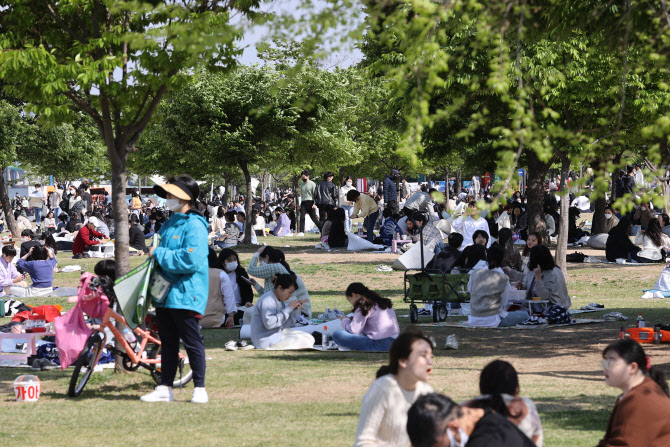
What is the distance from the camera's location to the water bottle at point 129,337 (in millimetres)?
9633

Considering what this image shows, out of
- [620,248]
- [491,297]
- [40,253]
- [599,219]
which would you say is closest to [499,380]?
[491,297]

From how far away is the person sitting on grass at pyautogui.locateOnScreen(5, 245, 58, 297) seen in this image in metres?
18.2

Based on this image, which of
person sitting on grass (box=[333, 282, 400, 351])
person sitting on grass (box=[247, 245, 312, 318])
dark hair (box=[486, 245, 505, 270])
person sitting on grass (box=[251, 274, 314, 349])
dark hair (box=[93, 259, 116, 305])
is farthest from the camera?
dark hair (box=[486, 245, 505, 270])

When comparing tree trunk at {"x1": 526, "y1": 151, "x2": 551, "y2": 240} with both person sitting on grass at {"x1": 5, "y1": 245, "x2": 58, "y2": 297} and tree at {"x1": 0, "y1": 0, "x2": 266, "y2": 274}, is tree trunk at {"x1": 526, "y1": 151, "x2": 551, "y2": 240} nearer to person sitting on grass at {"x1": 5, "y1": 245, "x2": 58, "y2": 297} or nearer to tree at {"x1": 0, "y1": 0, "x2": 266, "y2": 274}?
person sitting on grass at {"x1": 5, "y1": 245, "x2": 58, "y2": 297}

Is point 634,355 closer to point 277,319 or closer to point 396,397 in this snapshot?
point 396,397

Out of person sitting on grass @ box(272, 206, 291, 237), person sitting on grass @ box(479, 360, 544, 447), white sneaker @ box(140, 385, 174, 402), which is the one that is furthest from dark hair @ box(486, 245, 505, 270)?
person sitting on grass @ box(272, 206, 291, 237)

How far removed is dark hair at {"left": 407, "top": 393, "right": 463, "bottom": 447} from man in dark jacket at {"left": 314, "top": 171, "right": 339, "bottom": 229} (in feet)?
90.3

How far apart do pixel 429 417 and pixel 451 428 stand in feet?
0.38

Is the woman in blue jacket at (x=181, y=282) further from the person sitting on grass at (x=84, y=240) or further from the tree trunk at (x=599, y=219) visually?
the tree trunk at (x=599, y=219)

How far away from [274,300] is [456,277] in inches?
149

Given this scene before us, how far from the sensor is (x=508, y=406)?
471cm

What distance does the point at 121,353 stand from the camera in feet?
31.9

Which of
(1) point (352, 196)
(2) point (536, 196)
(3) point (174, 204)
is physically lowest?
(3) point (174, 204)

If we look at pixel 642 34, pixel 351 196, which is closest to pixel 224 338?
pixel 642 34
